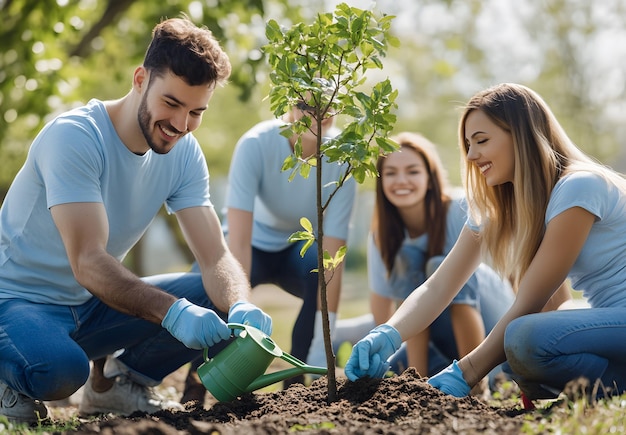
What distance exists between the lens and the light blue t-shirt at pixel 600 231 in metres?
2.68

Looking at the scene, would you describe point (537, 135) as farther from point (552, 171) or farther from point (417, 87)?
point (417, 87)

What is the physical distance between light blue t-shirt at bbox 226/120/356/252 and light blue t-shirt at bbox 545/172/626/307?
5.10 ft

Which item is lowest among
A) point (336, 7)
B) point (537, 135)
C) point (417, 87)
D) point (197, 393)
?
point (197, 393)

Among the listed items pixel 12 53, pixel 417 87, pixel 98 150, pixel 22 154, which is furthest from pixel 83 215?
pixel 417 87

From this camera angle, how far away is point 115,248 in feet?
10.9

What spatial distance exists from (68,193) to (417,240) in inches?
87.4

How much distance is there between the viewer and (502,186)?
119 inches

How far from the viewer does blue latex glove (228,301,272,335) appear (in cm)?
285

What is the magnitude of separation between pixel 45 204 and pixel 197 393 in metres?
1.20

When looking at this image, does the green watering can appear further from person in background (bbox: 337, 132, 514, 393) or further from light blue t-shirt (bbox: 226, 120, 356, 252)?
person in background (bbox: 337, 132, 514, 393)

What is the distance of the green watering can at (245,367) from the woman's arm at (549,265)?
66cm

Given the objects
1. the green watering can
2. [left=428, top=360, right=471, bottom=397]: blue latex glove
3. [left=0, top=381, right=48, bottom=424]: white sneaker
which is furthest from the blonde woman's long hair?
[left=0, top=381, right=48, bottom=424]: white sneaker

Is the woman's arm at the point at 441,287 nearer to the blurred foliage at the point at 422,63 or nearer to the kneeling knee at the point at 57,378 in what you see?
the kneeling knee at the point at 57,378

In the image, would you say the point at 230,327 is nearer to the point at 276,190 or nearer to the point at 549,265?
the point at 549,265
